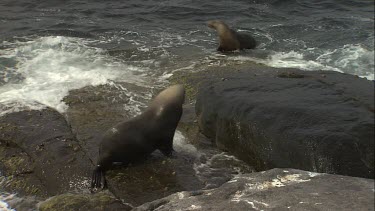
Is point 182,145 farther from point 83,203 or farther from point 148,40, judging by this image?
point 148,40

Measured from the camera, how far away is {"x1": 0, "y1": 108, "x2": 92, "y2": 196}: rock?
5.49 m

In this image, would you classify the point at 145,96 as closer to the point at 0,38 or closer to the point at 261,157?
the point at 261,157

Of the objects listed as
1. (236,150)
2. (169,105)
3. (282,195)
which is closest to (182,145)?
(169,105)

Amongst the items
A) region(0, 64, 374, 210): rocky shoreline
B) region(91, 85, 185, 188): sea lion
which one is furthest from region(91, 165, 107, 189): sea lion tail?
region(0, 64, 374, 210): rocky shoreline

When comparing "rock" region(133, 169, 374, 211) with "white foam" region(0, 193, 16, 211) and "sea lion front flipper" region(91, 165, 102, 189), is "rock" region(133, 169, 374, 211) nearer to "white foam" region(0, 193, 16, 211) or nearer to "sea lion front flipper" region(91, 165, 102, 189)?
"sea lion front flipper" region(91, 165, 102, 189)

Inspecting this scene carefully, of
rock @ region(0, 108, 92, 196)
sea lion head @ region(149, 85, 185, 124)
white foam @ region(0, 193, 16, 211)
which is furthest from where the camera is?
sea lion head @ region(149, 85, 185, 124)

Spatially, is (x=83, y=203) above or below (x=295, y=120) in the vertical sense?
below

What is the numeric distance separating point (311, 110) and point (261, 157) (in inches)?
31.4

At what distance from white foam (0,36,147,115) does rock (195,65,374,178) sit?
2805 mm

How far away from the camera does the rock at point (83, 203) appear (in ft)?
15.2

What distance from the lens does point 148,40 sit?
12898mm

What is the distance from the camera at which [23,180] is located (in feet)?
18.4

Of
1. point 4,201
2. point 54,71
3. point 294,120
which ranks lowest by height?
point 4,201

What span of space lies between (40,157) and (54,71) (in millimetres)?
4272
